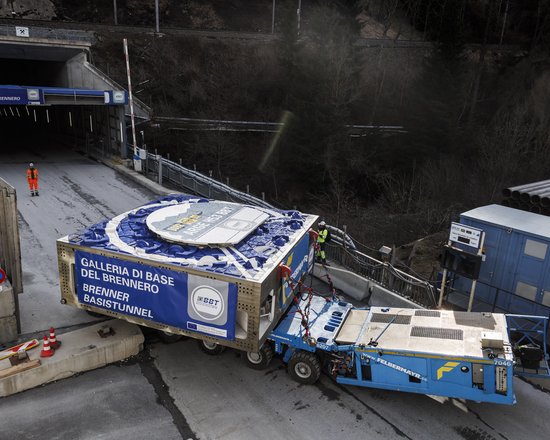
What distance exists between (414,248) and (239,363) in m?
9.67

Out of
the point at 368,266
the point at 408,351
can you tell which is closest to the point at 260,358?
the point at 408,351

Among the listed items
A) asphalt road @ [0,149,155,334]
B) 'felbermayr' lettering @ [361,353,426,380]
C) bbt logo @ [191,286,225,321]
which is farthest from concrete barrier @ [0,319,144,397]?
'felbermayr' lettering @ [361,353,426,380]

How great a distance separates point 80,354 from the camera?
31.2 feet

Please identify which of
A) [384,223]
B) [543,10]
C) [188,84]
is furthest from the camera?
[543,10]

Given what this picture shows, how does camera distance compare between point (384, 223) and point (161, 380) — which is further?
point (384, 223)

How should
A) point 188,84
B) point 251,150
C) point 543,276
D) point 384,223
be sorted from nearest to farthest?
1. point 543,276
2. point 384,223
3. point 251,150
4. point 188,84

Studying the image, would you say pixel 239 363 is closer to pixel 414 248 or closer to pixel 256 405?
pixel 256 405

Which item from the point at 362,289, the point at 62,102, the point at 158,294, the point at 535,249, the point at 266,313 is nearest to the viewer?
the point at 266,313

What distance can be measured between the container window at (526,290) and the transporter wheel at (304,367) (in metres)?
6.10

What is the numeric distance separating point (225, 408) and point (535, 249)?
836 cm

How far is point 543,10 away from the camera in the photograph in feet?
169

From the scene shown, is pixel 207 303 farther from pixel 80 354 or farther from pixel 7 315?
pixel 7 315

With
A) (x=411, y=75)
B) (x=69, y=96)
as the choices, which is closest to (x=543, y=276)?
(x=69, y=96)

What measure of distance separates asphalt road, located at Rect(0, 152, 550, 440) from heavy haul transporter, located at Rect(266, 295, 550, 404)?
52 centimetres
